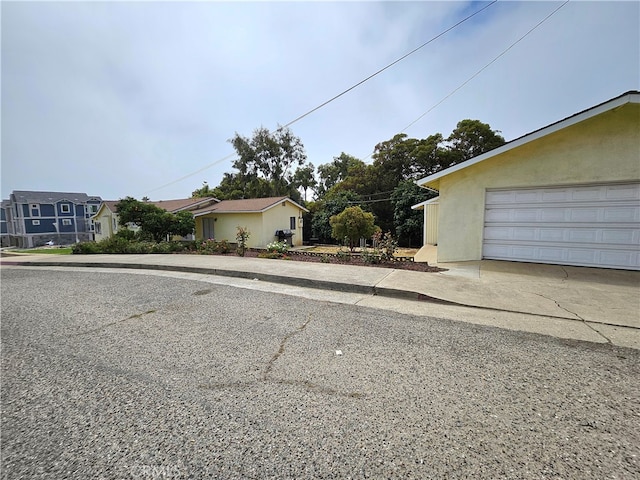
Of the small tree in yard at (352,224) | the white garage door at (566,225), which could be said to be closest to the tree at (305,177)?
the small tree in yard at (352,224)

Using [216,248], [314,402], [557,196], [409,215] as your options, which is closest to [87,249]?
[216,248]

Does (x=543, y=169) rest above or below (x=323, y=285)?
above

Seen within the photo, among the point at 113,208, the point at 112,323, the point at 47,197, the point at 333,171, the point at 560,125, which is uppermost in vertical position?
the point at 333,171

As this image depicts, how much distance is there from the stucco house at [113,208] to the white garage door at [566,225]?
20.4 meters

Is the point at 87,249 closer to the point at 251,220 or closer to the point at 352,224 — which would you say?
the point at 251,220

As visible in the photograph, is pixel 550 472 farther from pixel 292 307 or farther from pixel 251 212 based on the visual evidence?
pixel 251 212

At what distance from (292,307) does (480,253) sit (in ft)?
20.0

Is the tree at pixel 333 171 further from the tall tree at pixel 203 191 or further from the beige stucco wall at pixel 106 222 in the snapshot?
the beige stucco wall at pixel 106 222

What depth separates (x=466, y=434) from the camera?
1.78 m

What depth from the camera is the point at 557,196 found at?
6789mm

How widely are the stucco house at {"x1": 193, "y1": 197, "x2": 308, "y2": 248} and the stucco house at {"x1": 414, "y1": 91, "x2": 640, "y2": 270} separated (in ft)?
45.9

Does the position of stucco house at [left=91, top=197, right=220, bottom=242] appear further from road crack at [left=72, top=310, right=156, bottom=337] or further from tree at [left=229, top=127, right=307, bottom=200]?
road crack at [left=72, top=310, right=156, bottom=337]

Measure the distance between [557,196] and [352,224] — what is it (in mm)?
7262

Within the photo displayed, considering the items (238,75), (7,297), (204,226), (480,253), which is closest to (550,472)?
(480,253)
